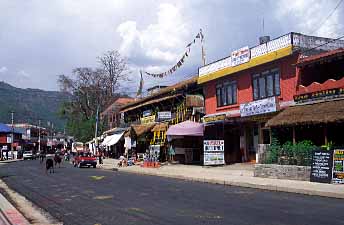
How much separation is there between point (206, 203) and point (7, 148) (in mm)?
91089

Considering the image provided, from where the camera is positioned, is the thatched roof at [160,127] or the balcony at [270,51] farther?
the thatched roof at [160,127]

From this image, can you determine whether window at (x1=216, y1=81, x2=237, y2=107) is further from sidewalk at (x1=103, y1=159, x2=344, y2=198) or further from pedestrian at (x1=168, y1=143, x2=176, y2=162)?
pedestrian at (x1=168, y1=143, x2=176, y2=162)

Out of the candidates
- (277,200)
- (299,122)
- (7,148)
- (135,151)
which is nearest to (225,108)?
(299,122)

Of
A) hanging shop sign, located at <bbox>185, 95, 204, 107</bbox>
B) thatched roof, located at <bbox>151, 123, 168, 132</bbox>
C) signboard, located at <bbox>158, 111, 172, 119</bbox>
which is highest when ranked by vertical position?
hanging shop sign, located at <bbox>185, 95, 204, 107</bbox>

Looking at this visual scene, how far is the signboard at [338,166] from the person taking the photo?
61.9 ft

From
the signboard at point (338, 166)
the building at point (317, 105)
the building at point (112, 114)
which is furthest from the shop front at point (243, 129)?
the building at point (112, 114)

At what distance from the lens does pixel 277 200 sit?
51.0 feet

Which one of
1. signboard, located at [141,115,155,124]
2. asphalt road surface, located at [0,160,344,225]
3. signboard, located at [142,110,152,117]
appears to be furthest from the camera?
signboard, located at [142,110,152,117]

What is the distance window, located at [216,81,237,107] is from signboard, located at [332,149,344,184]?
43.0ft

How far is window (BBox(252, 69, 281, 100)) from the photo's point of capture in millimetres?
27834

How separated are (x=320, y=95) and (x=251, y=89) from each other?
6.43 metres

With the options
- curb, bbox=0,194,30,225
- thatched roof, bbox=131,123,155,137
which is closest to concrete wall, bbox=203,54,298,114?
thatched roof, bbox=131,123,155,137

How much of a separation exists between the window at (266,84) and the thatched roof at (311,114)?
2363 millimetres

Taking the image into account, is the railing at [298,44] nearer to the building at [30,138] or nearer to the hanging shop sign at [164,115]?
the hanging shop sign at [164,115]
